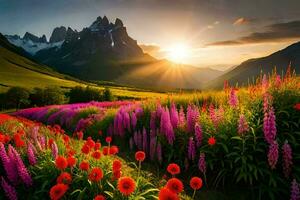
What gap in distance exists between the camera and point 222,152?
809cm

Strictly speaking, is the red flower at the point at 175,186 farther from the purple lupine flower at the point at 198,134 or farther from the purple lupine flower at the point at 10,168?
the purple lupine flower at the point at 198,134

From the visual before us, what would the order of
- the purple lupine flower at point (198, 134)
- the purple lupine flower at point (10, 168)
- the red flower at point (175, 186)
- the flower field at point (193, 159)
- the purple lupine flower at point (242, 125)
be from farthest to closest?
1. the purple lupine flower at point (198, 134)
2. the purple lupine flower at point (242, 125)
3. the purple lupine flower at point (10, 168)
4. the flower field at point (193, 159)
5. the red flower at point (175, 186)

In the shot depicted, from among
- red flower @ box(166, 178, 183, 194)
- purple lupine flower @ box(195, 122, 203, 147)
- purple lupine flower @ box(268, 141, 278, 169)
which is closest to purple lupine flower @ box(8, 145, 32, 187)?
red flower @ box(166, 178, 183, 194)

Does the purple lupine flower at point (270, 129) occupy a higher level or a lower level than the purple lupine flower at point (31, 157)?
higher

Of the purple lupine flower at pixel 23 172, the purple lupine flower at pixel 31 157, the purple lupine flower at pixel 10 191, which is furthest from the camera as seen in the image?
the purple lupine flower at pixel 31 157

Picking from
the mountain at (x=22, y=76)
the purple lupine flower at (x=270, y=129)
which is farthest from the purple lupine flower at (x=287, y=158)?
the mountain at (x=22, y=76)

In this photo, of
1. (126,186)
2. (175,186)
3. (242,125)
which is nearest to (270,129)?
(242,125)

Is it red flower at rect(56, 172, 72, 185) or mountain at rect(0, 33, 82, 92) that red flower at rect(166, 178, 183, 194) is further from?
mountain at rect(0, 33, 82, 92)

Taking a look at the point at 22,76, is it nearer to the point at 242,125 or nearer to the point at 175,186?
the point at 242,125

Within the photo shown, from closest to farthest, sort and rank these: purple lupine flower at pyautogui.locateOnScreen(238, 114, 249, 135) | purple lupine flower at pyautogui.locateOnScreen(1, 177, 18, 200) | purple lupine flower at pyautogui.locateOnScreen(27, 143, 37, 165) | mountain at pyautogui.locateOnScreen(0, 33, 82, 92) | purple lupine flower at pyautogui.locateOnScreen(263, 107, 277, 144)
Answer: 1. purple lupine flower at pyautogui.locateOnScreen(1, 177, 18, 200)
2. purple lupine flower at pyautogui.locateOnScreen(27, 143, 37, 165)
3. purple lupine flower at pyautogui.locateOnScreen(263, 107, 277, 144)
4. purple lupine flower at pyautogui.locateOnScreen(238, 114, 249, 135)
5. mountain at pyautogui.locateOnScreen(0, 33, 82, 92)

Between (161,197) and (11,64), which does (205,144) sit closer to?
(161,197)

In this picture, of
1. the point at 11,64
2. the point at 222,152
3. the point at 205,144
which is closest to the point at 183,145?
the point at 205,144

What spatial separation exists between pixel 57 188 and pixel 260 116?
5.33 m

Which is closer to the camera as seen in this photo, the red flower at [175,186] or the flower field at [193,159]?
the red flower at [175,186]
